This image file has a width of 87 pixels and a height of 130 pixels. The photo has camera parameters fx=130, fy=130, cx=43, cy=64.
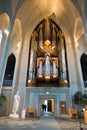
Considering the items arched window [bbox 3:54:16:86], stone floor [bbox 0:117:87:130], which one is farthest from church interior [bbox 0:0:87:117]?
stone floor [bbox 0:117:87:130]

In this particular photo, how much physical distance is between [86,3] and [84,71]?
6.04 m

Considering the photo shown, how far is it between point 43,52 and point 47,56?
103cm

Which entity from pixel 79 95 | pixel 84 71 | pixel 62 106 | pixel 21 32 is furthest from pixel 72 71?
pixel 21 32

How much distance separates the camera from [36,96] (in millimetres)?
11609

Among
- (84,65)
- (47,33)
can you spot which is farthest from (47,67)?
(47,33)

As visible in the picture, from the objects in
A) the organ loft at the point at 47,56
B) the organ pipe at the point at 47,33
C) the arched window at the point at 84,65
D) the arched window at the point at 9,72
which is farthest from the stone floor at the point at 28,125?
the organ pipe at the point at 47,33

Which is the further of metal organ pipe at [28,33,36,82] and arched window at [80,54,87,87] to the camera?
arched window at [80,54,87,87]

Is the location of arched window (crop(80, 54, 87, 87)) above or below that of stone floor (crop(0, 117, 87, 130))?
above

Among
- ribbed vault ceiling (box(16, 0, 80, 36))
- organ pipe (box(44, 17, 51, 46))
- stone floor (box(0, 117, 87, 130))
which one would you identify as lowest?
stone floor (box(0, 117, 87, 130))

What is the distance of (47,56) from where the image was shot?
12562 millimetres

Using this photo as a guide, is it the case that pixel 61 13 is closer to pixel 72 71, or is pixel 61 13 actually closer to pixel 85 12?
pixel 85 12

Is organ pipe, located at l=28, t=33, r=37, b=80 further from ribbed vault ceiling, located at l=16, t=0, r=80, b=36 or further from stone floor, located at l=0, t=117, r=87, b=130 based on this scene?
stone floor, located at l=0, t=117, r=87, b=130

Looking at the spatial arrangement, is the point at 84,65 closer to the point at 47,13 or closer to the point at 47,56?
the point at 47,56

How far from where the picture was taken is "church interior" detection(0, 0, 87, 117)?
10.9 meters
